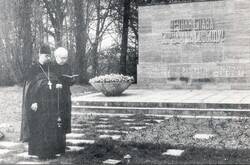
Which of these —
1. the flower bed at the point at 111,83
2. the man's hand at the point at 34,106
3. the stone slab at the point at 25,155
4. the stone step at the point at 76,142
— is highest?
the flower bed at the point at 111,83

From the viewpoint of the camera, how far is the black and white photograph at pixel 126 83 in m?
7.89

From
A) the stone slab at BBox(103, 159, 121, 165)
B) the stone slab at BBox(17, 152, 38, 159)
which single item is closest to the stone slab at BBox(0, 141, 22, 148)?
the stone slab at BBox(17, 152, 38, 159)

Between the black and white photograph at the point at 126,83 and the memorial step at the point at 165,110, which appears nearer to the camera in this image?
the black and white photograph at the point at 126,83

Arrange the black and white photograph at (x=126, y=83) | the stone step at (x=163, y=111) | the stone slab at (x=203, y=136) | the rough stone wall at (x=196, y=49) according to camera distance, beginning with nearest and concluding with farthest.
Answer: the black and white photograph at (x=126, y=83), the stone slab at (x=203, y=136), the stone step at (x=163, y=111), the rough stone wall at (x=196, y=49)

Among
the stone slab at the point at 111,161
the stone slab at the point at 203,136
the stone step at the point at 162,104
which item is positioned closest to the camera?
the stone slab at the point at 111,161

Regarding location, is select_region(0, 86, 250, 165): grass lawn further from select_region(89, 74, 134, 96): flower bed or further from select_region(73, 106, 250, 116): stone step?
select_region(89, 74, 134, 96): flower bed

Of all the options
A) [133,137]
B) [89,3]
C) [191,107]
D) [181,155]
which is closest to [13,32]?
[89,3]

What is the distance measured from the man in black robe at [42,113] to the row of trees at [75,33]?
15.6m

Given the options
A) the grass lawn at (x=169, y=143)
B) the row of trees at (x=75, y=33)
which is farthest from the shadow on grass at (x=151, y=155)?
the row of trees at (x=75, y=33)

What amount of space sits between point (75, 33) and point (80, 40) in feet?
1.53

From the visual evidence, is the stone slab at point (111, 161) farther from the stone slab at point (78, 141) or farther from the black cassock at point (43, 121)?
the stone slab at point (78, 141)

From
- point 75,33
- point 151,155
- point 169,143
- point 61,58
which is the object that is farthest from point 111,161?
point 75,33

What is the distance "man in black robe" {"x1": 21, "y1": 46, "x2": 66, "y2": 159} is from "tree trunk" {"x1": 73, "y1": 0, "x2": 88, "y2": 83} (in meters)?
16.2

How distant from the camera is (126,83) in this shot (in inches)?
595
